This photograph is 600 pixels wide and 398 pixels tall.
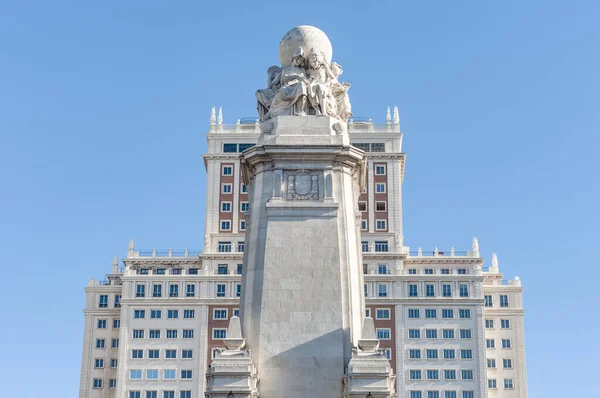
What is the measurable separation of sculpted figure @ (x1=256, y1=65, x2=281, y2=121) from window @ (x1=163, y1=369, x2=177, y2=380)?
118 m

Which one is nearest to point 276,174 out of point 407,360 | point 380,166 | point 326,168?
point 326,168

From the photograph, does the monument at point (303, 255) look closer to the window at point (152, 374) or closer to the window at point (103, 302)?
the window at point (152, 374)

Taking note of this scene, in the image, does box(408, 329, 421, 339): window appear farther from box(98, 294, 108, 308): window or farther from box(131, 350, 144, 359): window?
box(98, 294, 108, 308): window

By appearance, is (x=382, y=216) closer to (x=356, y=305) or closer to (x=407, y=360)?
(x=407, y=360)

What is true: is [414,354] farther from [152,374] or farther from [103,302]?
[103,302]

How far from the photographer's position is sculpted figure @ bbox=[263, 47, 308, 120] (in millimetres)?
37844

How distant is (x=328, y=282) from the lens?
35.5 meters

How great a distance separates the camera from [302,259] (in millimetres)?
35781

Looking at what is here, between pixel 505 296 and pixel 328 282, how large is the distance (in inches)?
5078

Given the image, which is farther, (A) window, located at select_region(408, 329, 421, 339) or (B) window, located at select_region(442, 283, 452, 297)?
(B) window, located at select_region(442, 283, 452, 297)

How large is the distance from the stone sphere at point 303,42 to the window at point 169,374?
119 metres

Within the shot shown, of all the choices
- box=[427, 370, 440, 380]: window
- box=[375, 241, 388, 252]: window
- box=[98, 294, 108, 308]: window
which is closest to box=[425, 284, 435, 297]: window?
box=[375, 241, 388, 252]: window

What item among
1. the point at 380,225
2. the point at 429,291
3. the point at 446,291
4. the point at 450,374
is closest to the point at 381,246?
the point at 380,225

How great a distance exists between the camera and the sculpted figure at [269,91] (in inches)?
1537
